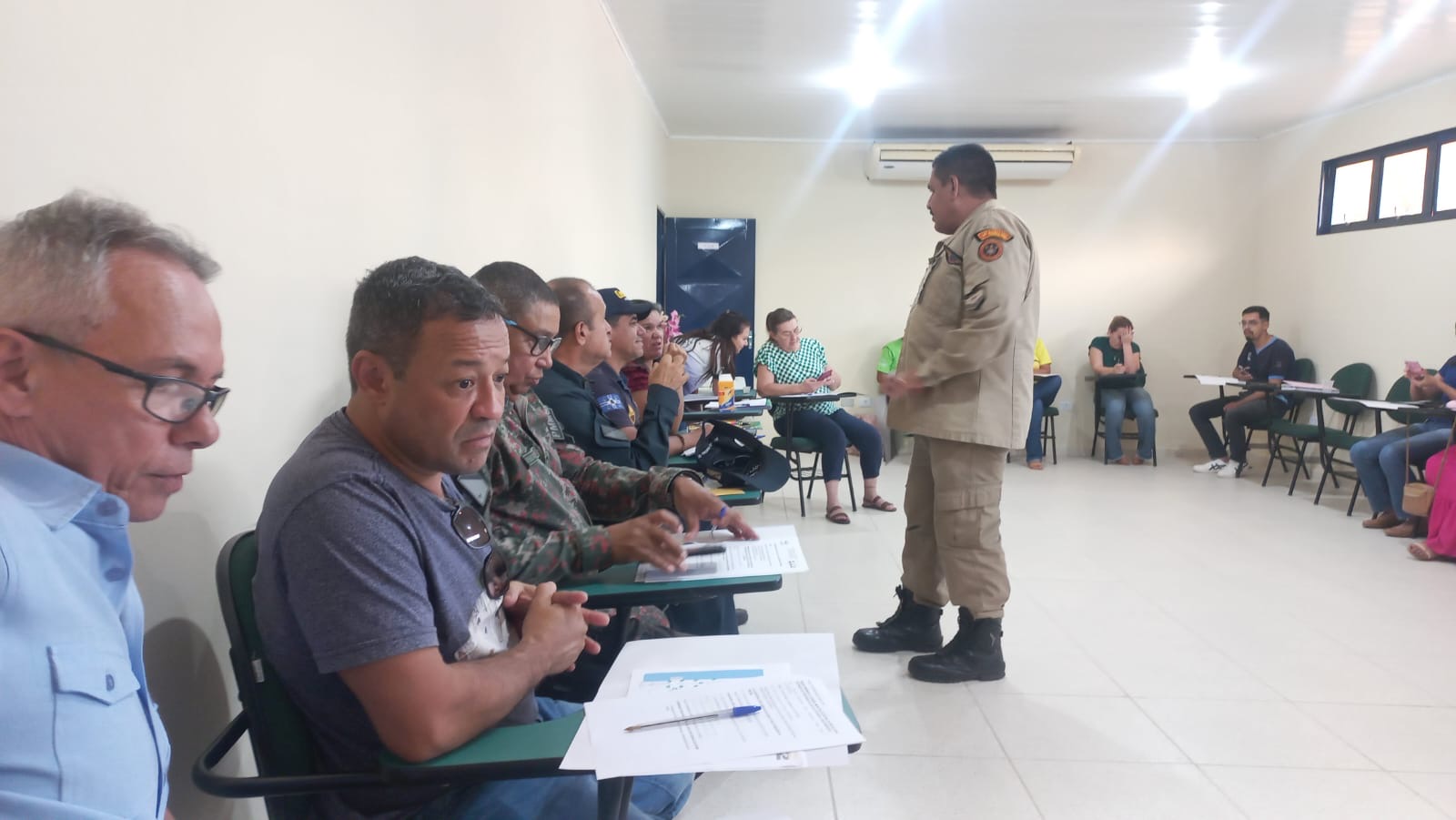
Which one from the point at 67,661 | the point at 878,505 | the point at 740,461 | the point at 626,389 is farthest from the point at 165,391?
the point at 878,505

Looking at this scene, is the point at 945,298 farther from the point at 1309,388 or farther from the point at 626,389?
the point at 1309,388

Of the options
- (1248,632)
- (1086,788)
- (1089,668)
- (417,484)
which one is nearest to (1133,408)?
(1248,632)

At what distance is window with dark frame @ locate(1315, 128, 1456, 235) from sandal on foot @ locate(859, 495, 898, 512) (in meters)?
4.10

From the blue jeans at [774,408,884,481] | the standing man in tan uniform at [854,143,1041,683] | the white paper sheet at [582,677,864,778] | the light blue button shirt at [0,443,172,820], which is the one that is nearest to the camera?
the light blue button shirt at [0,443,172,820]

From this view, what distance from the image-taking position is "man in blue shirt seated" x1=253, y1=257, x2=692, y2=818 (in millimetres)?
884

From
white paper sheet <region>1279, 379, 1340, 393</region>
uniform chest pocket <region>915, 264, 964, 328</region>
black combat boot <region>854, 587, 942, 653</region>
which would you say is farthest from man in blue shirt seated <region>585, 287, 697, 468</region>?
white paper sheet <region>1279, 379, 1340, 393</region>

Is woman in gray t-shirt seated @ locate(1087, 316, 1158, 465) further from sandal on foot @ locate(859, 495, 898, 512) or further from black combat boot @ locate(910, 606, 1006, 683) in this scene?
black combat boot @ locate(910, 606, 1006, 683)

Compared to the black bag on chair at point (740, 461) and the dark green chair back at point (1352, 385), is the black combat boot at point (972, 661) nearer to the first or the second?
the black bag on chair at point (740, 461)

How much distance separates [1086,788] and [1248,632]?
1.46 m

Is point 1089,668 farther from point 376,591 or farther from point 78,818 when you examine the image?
point 78,818

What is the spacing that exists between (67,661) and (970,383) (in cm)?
222

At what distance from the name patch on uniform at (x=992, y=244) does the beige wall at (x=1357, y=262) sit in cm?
461

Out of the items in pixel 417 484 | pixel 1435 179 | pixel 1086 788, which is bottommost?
pixel 1086 788

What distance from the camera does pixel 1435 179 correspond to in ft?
17.3
